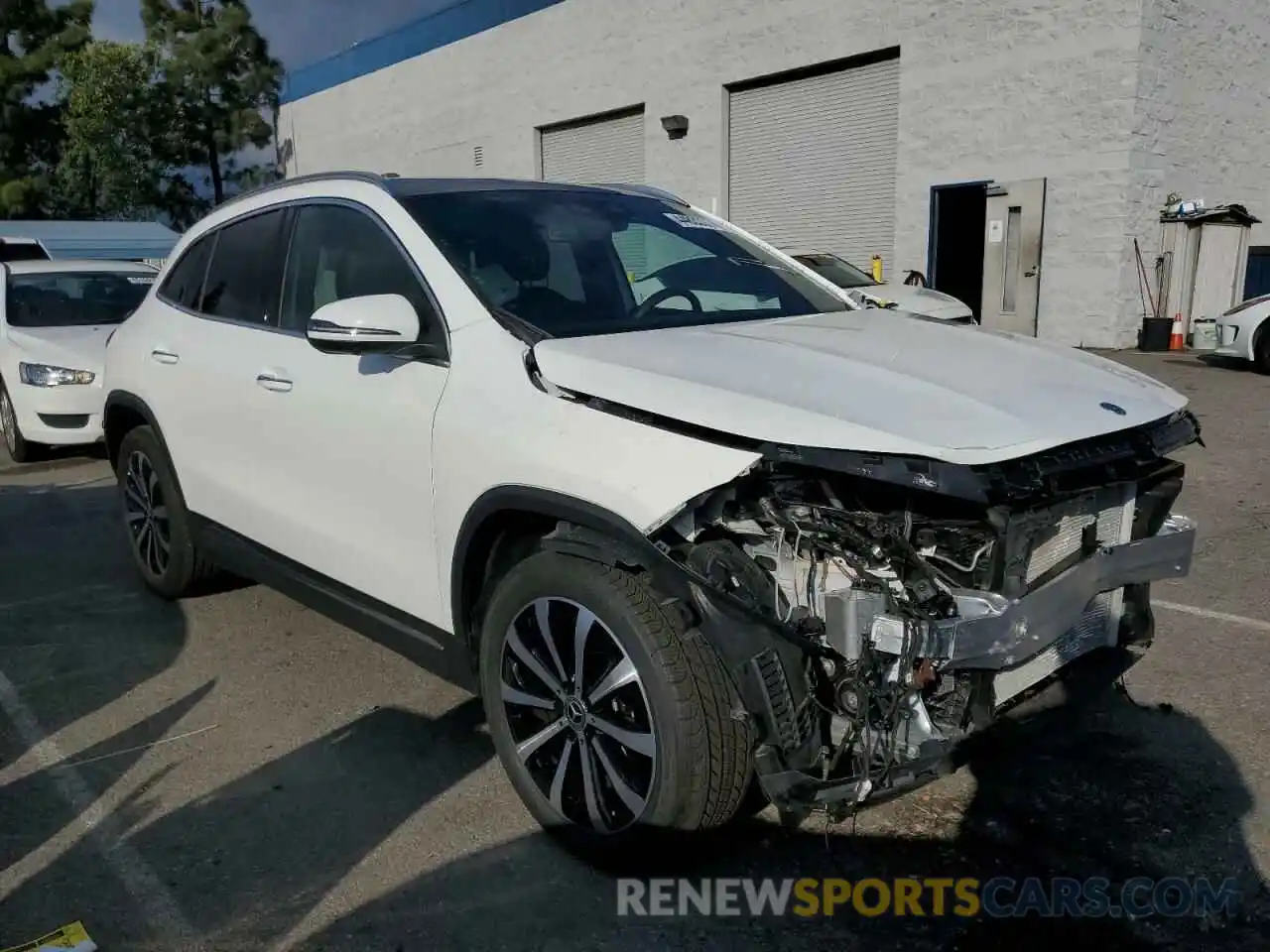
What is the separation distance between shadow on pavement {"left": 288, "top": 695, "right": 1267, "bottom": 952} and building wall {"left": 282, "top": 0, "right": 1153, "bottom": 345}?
42.7ft

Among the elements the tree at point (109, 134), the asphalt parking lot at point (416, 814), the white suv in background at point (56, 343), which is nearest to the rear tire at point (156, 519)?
the asphalt parking lot at point (416, 814)

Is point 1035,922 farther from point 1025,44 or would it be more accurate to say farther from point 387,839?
point 1025,44

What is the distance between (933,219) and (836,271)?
3907 millimetres

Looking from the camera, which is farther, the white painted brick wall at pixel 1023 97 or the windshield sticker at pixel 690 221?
the white painted brick wall at pixel 1023 97

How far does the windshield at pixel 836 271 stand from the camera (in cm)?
1328

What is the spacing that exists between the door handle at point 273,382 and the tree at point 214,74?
41.4 meters

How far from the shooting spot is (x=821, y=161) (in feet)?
60.8

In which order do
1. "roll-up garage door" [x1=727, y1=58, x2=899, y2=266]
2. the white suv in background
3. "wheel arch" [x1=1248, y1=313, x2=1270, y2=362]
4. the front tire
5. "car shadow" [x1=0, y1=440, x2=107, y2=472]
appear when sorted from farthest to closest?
"roll-up garage door" [x1=727, y1=58, x2=899, y2=266], "wheel arch" [x1=1248, y1=313, x2=1270, y2=362], "car shadow" [x1=0, y1=440, x2=107, y2=472], the white suv in background, the front tire

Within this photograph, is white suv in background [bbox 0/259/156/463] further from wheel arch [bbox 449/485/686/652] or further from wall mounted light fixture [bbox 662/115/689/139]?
wall mounted light fixture [bbox 662/115/689/139]

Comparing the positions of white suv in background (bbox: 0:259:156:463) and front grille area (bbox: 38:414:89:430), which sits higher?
white suv in background (bbox: 0:259:156:463)

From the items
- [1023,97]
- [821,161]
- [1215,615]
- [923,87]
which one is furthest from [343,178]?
[821,161]

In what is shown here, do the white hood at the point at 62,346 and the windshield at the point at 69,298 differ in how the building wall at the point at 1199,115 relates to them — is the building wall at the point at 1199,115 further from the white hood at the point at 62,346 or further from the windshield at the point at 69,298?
the white hood at the point at 62,346

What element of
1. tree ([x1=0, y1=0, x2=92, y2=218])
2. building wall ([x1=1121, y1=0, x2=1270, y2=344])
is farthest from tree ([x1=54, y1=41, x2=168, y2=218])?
building wall ([x1=1121, y1=0, x2=1270, y2=344])

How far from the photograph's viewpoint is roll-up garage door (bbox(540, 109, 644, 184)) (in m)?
22.7
